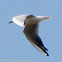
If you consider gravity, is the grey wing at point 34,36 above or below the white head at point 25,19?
below

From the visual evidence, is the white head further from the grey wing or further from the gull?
the grey wing

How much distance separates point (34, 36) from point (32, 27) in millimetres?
140

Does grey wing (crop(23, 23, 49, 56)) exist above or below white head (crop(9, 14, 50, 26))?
below

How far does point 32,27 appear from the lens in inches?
110

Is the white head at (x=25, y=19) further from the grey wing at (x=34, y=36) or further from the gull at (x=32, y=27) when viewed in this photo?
the grey wing at (x=34, y=36)

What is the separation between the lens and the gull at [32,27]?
7.88 ft

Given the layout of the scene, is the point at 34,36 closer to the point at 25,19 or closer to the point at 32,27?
the point at 32,27

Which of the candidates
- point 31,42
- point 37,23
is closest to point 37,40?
point 31,42

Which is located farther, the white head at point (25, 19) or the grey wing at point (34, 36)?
the grey wing at point (34, 36)

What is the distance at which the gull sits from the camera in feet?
7.88

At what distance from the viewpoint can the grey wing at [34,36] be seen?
260cm

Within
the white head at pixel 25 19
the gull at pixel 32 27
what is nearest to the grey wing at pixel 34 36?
the gull at pixel 32 27

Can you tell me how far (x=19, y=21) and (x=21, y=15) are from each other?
63 millimetres

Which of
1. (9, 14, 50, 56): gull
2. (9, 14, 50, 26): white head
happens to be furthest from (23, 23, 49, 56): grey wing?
(9, 14, 50, 26): white head
